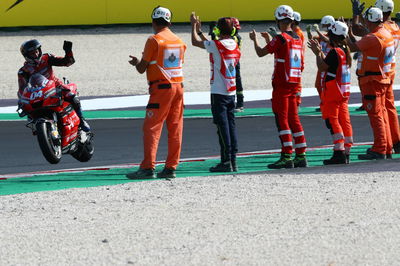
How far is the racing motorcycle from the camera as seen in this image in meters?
11.9

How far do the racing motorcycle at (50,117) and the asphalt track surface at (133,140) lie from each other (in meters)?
0.84

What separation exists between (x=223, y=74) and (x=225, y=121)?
55 cm

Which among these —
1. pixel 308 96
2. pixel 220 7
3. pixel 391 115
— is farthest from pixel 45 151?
pixel 220 7

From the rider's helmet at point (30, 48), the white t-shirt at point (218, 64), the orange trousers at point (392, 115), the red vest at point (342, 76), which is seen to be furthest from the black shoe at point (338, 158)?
the rider's helmet at point (30, 48)

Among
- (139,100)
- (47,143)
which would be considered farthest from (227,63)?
(139,100)

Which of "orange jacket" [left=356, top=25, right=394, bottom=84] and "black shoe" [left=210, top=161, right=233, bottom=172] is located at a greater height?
"orange jacket" [left=356, top=25, right=394, bottom=84]

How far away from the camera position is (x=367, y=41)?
41.9 ft

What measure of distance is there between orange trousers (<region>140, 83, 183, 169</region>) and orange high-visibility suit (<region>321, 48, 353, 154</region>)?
6.36ft

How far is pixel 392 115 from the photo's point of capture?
44.5ft

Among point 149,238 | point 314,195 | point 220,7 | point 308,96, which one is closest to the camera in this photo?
point 149,238

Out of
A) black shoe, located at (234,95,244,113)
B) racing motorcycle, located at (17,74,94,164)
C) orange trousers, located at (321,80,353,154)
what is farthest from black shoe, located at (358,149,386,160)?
black shoe, located at (234,95,244,113)

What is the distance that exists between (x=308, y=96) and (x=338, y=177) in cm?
1018

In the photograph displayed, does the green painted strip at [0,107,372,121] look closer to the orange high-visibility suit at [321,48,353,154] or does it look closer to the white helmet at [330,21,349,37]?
the orange high-visibility suit at [321,48,353,154]

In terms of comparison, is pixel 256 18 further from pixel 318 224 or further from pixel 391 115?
pixel 318 224
